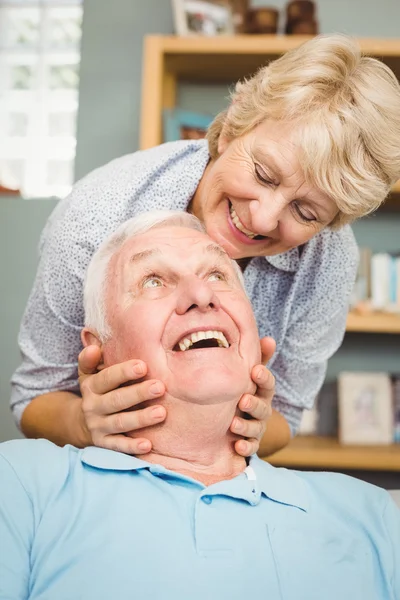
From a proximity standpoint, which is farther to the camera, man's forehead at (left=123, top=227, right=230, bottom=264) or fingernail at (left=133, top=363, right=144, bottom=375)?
man's forehead at (left=123, top=227, right=230, bottom=264)

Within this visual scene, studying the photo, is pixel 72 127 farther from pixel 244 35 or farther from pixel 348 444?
pixel 348 444

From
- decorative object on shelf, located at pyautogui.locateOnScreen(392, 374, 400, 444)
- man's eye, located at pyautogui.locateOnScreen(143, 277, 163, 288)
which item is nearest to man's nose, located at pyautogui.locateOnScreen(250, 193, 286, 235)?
man's eye, located at pyautogui.locateOnScreen(143, 277, 163, 288)

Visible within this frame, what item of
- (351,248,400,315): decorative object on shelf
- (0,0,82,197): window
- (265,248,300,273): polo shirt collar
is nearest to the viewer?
(265,248,300,273): polo shirt collar

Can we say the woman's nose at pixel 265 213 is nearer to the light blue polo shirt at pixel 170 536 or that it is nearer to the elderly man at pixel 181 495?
the elderly man at pixel 181 495

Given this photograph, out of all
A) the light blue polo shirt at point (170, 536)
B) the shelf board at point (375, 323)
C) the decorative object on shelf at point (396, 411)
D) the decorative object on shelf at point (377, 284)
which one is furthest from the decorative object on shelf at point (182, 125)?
the light blue polo shirt at point (170, 536)

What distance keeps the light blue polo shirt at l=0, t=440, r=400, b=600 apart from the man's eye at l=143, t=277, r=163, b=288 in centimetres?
32

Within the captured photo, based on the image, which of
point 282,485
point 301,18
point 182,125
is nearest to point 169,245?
point 282,485

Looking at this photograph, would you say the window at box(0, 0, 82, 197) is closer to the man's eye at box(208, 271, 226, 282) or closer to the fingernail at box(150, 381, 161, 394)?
the man's eye at box(208, 271, 226, 282)

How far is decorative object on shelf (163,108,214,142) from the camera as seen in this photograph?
9.29 ft

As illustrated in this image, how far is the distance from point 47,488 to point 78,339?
52 cm

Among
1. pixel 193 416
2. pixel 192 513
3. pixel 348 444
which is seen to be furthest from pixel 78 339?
pixel 348 444

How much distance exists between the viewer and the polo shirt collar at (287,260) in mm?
1620

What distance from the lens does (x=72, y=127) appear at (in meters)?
3.43

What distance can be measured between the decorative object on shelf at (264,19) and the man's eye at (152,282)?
1.92 m
